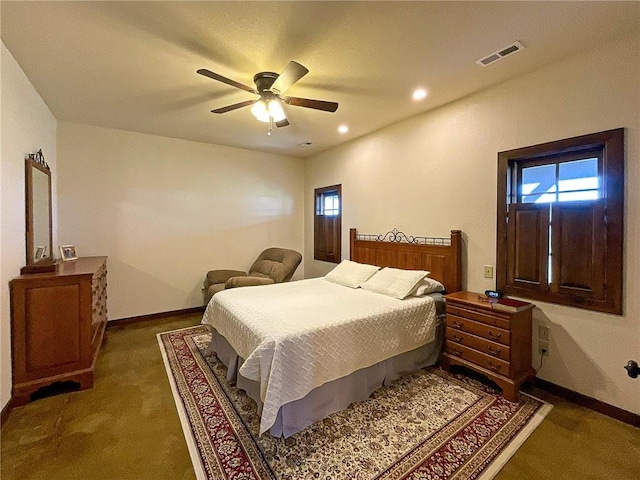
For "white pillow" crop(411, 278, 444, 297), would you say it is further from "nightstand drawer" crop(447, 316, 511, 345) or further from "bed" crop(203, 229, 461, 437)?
"nightstand drawer" crop(447, 316, 511, 345)

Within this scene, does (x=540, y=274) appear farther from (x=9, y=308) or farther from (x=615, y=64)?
(x=9, y=308)

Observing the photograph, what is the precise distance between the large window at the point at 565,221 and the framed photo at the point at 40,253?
4358 millimetres

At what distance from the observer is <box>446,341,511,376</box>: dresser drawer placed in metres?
2.36

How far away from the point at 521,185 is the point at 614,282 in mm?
1046

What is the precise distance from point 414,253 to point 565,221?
58.3 inches

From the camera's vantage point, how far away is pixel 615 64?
2121 millimetres

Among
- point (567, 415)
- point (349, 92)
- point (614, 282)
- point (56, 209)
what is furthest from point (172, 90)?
point (567, 415)

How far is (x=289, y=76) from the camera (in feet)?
7.00

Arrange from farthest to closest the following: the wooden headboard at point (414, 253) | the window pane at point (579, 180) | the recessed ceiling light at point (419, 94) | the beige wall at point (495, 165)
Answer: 1. the wooden headboard at point (414, 253)
2. the recessed ceiling light at point (419, 94)
3. the window pane at point (579, 180)
4. the beige wall at point (495, 165)

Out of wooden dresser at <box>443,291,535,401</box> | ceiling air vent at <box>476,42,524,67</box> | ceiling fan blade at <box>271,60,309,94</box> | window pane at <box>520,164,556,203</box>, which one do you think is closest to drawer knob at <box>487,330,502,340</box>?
wooden dresser at <box>443,291,535,401</box>

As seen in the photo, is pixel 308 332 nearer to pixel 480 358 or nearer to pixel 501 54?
pixel 480 358

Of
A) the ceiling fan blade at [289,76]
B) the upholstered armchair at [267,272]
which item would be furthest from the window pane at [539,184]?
the upholstered armchair at [267,272]

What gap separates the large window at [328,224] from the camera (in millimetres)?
4906

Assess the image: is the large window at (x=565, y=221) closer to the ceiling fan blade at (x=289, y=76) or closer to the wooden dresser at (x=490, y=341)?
the wooden dresser at (x=490, y=341)
